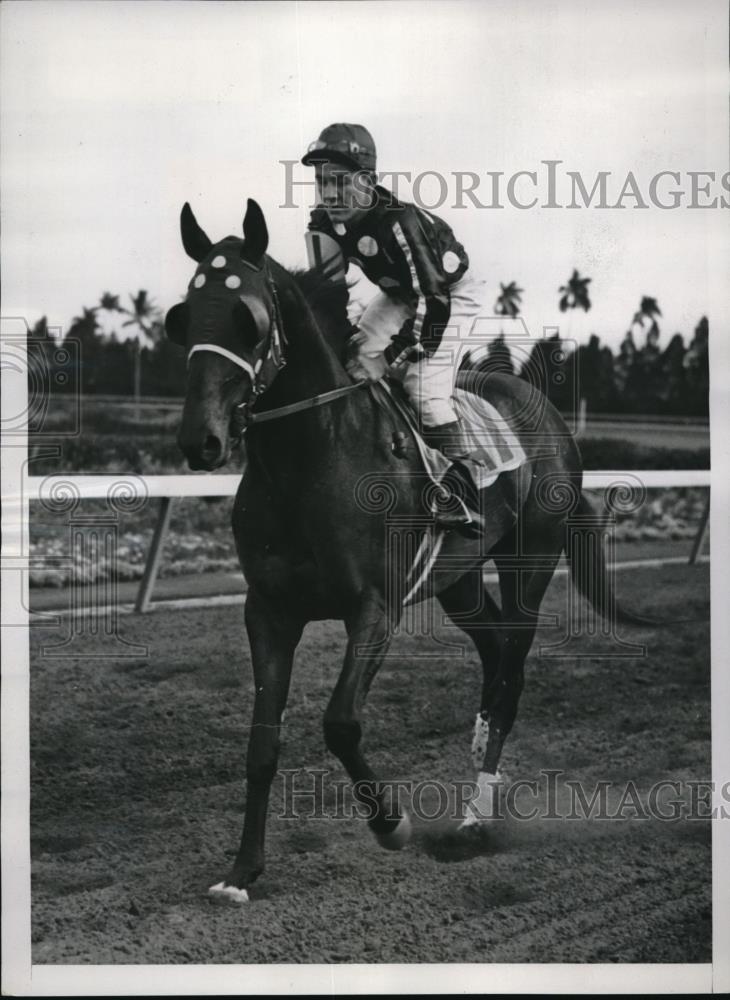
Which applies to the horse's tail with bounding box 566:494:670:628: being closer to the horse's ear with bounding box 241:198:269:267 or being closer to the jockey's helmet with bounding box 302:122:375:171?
the jockey's helmet with bounding box 302:122:375:171

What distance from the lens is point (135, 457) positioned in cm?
407

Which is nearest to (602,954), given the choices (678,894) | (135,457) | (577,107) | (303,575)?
(678,894)

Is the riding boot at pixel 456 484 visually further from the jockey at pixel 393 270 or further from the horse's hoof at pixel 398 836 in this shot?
the horse's hoof at pixel 398 836

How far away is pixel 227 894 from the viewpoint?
153 inches

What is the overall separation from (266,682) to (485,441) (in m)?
1.08

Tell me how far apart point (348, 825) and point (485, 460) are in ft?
4.15

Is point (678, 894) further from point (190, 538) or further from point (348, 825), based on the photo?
point (190, 538)

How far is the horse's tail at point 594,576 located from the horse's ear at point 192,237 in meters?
1.56

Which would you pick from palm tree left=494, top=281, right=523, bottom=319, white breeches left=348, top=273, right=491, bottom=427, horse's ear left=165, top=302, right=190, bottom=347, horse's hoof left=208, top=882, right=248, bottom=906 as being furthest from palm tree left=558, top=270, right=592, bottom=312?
horse's hoof left=208, top=882, right=248, bottom=906

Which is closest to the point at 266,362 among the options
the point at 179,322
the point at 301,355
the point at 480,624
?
the point at 301,355

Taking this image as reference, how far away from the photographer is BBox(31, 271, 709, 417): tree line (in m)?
3.99

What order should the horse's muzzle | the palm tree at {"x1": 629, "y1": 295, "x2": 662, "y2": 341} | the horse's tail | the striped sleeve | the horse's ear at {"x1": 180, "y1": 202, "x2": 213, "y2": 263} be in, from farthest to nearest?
the horse's tail → the palm tree at {"x1": 629, "y1": 295, "x2": 662, "y2": 341} → the striped sleeve → the horse's ear at {"x1": 180, "y1": 202, "x2": 213, "y2": 263} → the horse's muzzle

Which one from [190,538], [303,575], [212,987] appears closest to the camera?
[303,575]

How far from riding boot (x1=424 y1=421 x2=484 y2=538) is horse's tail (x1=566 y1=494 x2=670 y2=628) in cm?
45
